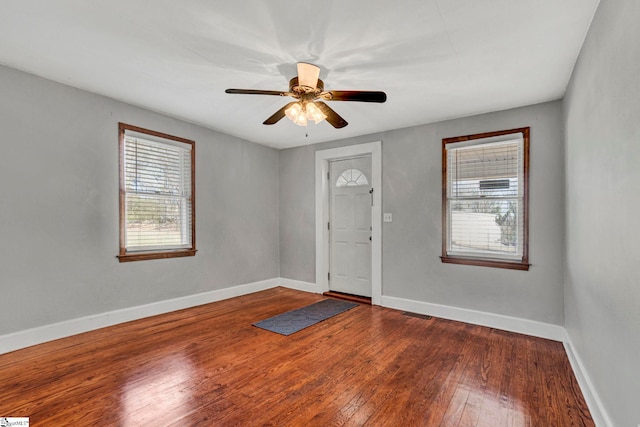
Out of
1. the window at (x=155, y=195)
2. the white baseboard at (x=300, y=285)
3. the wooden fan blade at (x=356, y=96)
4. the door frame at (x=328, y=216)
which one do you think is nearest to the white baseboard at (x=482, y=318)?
the door frame at (x=328, y=216)

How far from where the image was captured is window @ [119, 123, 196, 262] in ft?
11.4

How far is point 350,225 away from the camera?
4.80m

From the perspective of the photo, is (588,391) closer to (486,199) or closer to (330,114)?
(486,199)

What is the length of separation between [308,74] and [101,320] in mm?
3285

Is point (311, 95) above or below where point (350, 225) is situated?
above

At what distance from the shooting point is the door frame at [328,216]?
433 centimetres

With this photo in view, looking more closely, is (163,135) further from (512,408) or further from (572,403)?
(572,403)

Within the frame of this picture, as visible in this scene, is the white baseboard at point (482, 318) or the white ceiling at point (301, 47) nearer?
the white ceiling at point (301, 47)

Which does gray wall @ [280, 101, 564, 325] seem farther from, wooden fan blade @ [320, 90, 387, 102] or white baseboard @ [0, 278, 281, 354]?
wooden fan blade @ [320, 90, 387, 102]

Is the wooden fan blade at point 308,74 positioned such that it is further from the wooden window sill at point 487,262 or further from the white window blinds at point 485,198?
the wooden window sill at point 487,262

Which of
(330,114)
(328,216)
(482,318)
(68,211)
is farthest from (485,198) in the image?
(68,211)

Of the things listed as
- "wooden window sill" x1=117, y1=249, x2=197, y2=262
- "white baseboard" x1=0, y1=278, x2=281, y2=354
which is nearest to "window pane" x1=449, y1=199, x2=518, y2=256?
"white baseboard" x1=0, y1=278, x2=281, y2=354

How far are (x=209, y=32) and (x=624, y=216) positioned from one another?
2.59 m

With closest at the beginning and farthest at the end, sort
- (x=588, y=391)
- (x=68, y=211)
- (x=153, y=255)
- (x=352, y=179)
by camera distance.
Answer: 1. (x=588, y=391)
2. (x=68, y=211)
3. (x=153, y=255)
4. (x=352, y=179)
